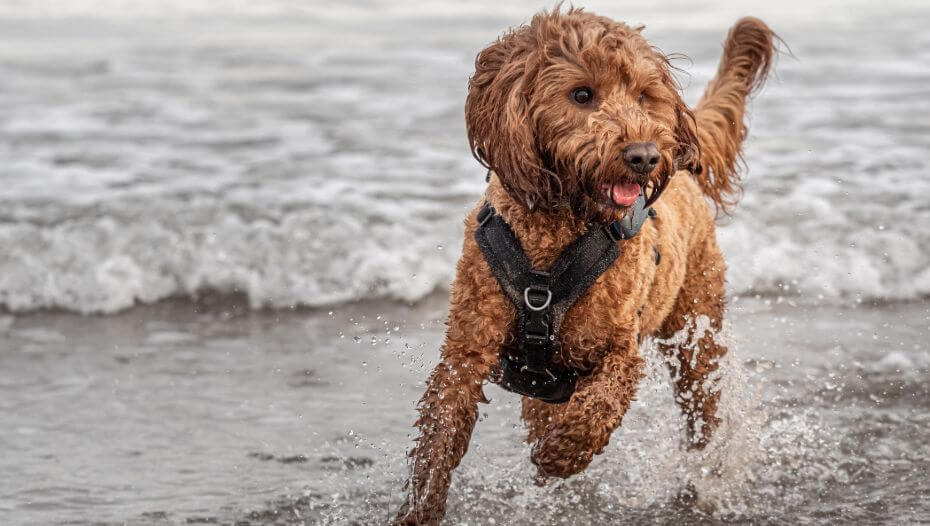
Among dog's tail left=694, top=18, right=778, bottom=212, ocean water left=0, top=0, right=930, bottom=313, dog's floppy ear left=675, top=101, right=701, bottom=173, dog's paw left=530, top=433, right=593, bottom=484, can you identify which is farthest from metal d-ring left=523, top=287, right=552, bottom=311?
dog's tail left=694, top=18, right=778, bottom=212

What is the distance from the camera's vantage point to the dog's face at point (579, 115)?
3797 mm

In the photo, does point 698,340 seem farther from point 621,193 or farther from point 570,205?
point 621,193

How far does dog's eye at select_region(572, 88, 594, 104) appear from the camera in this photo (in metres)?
3.88

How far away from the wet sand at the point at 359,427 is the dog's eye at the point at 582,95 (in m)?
1.91

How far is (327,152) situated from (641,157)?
8.40 m

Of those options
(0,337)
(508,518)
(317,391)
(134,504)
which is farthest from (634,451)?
(0,337)

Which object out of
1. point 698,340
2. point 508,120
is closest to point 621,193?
point 508,120

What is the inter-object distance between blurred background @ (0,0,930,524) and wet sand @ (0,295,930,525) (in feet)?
0.06

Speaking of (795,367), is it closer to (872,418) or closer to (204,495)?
(872,418)

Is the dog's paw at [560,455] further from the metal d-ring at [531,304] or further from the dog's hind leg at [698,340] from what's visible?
the dog's hind leg at [698,340]

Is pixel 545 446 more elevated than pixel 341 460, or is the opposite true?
pixel 545 446

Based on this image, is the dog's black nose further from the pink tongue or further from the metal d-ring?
the metal d-ring

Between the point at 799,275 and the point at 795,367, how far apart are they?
1820 millimetres

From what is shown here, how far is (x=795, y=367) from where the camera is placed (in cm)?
689
